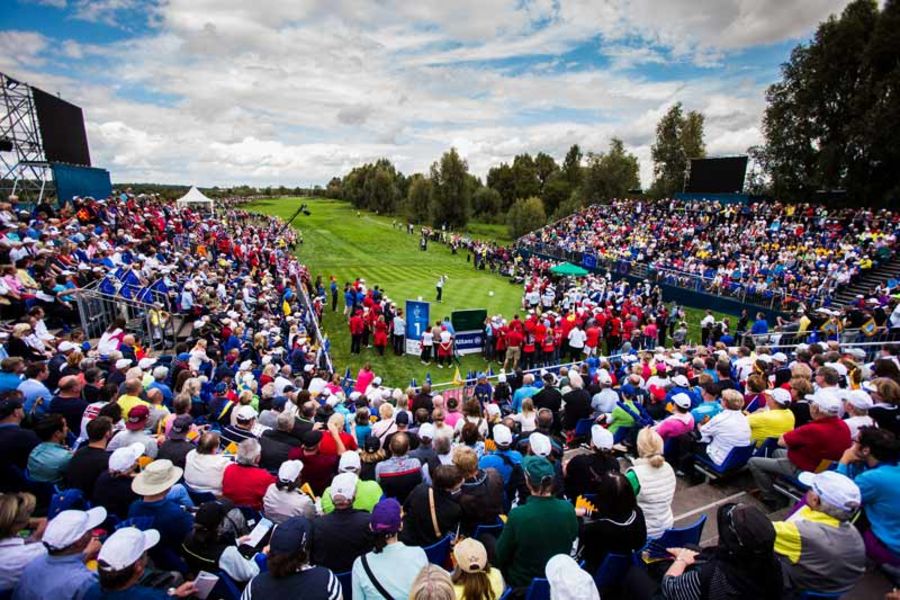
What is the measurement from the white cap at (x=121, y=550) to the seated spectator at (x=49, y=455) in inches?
103

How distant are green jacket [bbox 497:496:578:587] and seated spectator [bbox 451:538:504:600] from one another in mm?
726

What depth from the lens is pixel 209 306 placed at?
14234 millimetres

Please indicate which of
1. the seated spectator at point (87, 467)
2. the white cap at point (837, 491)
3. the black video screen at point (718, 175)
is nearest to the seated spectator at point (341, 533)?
the seated spectator at point (87, 467)

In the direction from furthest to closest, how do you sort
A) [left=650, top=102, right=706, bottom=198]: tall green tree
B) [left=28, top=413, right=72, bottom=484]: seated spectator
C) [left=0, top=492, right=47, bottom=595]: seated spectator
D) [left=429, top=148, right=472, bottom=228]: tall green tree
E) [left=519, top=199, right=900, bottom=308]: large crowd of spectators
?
[left=429, top=148, right=472, bottom=228]: tall green tree
[left=650, top=102, right=706, bottom=198]: tall green tree
[left=519, top=199, right=900, bottom=308]: large crowd of spectators
[left=28, top=413, right=72, bottom=484]: seated spectator
[left=0, top=492, right=47, bottom=595]: seated spectator

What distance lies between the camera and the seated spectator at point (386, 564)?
10.0 feet

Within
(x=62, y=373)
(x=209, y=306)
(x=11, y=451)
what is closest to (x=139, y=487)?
(x=11, y=451)

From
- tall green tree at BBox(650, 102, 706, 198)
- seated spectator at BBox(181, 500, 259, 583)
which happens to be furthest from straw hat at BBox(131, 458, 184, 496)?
tall green tree at BBox(650, 102, 706, 198)

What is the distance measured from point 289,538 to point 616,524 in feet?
8.06

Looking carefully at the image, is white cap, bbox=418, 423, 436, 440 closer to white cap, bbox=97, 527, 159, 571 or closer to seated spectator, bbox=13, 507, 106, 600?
white cap, bbox=97, 527, 159, 571

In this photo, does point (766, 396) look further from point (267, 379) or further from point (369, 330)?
point (369, 330)

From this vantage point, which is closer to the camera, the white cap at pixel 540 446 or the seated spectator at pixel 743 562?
the seated spectator at pixel 743 562

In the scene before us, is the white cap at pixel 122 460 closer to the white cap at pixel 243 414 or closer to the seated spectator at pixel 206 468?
the seated spectator at pixel 206 468

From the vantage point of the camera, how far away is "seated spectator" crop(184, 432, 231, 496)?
15.3 feet

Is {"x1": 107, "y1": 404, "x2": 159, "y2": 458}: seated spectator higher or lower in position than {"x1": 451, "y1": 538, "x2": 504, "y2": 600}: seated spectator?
lower
